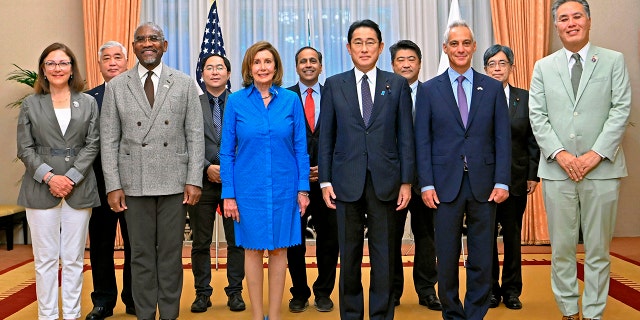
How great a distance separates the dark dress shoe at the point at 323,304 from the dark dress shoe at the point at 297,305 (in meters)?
0.08

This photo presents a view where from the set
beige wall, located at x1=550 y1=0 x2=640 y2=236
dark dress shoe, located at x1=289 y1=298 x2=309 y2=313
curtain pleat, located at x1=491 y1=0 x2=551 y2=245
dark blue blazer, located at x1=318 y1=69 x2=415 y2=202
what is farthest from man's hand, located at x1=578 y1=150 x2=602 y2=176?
beige wall, located at x1=550 y1=0 x2=640 y2=236

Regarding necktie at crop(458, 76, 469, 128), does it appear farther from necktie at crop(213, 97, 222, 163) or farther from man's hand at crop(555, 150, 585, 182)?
necktie at crop(213, 97, 222, 163)

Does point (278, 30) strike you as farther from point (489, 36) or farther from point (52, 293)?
point (52, 293)

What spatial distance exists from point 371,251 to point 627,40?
17.5 ft

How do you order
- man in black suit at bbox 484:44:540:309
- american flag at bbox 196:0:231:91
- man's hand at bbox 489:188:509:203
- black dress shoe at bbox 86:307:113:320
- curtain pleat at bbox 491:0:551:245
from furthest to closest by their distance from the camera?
curtain pleat at bbox 491:0:551:245 → american flag at bbox 196:0:231:91 → man in black suit at bbox 484:44:540:309 → black dress shoe at bbox 86:307:113:320 → man's hand at bbox 489:188:509:203

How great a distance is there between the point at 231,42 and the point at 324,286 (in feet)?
12.5

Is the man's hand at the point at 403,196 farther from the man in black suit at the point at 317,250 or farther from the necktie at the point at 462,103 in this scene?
the man in black suit at the point at 317,250

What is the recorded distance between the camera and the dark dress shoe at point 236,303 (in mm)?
4273

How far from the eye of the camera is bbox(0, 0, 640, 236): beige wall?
7.38 meters

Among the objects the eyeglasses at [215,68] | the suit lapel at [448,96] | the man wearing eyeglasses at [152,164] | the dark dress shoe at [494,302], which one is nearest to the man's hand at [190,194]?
the man wearing eyeglasses at [152,164]

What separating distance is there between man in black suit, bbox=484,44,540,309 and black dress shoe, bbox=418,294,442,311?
34cm

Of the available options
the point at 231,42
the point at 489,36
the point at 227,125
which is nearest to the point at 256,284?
the point at 227,125

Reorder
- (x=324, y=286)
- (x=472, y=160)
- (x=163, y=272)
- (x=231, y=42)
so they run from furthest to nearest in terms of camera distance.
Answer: (x=231, y=42), (x=324, y=286), (x=163, y=272), (x=472, y=160)

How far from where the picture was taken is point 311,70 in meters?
4.43
